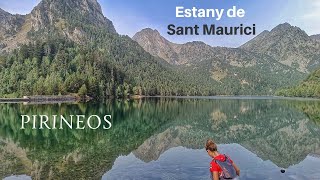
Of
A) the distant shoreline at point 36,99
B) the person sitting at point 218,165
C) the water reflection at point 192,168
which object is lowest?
the water reflection at point 192,168

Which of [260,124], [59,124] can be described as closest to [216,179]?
[59,124]

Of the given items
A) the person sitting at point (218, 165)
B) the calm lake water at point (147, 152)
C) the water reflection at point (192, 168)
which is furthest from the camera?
the calm lake water at point (147, 152)

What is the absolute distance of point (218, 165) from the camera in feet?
47.8

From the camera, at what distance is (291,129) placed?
78375 mm

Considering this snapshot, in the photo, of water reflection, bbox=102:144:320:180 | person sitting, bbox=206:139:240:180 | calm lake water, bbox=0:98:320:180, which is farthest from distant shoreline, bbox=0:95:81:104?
person sitting, bbox=206:139:240:180

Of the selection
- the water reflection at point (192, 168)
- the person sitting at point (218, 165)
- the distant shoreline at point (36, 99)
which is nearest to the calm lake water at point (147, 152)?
the water reflection at point (192, 168)

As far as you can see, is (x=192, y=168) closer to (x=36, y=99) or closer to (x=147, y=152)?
(x=147, y=152)

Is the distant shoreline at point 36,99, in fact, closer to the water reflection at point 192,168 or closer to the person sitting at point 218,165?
the water reflection at point 192,168

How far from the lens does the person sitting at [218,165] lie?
14.4 m

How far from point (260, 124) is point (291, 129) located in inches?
443

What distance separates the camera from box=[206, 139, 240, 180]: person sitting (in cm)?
1441

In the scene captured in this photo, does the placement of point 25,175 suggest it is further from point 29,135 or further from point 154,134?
point 154,134

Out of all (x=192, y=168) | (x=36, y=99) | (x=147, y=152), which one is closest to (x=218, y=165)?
(x=192, y=168)

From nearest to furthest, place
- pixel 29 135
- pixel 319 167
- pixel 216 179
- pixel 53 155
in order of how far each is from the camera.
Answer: pixel 216 179 < pixel 319 167 < pixel 53 155 < pixel 29 135
